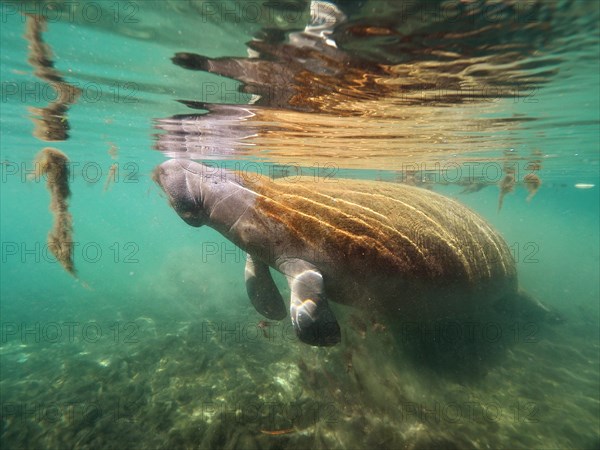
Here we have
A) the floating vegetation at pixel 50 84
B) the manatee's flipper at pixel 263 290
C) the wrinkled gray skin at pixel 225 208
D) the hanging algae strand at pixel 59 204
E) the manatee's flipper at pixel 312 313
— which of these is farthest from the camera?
the hanging algae strand at pixel 59 204

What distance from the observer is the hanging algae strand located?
255 inches

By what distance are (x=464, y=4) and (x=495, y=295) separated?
5.10 m

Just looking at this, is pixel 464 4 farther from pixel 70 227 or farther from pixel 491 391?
pixel 70 227

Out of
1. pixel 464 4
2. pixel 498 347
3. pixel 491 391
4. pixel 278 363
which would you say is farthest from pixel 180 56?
pixel 498 347

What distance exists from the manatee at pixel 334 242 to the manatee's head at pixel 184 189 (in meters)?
0.01

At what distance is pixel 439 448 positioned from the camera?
453cm

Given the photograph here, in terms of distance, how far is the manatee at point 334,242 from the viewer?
4.21 metres

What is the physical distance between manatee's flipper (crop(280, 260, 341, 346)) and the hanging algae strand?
5005 mm

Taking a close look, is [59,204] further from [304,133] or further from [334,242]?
[304,133]

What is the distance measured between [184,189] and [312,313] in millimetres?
2548

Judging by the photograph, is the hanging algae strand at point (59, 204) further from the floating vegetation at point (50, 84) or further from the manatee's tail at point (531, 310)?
the manatee's tail at point (531, 310)

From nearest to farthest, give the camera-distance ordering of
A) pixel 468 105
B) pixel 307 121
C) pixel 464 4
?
pixel 464 4 < pixel 468 105 < pixel 307 121

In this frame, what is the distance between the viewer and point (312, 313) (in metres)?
3.66

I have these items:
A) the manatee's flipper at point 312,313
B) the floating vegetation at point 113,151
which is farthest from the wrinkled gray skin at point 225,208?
the floating vegetation at point 113,151
